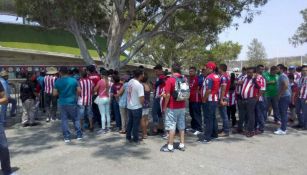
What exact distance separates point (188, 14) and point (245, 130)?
917cm

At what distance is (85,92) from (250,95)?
409cm

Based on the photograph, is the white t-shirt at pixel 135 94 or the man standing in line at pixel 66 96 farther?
the man standing in line at pixel 66 96

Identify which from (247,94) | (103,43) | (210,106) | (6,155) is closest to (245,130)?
(247,94)

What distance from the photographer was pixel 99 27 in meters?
18.3

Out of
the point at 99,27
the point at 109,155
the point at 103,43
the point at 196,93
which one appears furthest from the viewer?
the point at 103,43

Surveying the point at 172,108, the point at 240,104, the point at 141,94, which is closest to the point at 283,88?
the point at 240,104

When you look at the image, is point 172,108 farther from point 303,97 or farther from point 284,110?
point 303,97

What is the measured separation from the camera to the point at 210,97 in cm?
809

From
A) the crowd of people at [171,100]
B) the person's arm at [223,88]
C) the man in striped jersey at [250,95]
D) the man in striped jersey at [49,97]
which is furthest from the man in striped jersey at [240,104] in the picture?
the man in striped jersey at [49,97]

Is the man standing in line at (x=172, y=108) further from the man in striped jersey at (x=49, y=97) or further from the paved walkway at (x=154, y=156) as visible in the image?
the man in striped jersey at (x=49, y=97)

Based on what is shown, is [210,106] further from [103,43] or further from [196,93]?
[103,43]

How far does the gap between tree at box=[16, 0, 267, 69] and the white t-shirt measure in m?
6.43

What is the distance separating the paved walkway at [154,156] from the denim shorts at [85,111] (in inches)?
22.8

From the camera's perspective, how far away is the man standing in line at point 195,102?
9367mm
